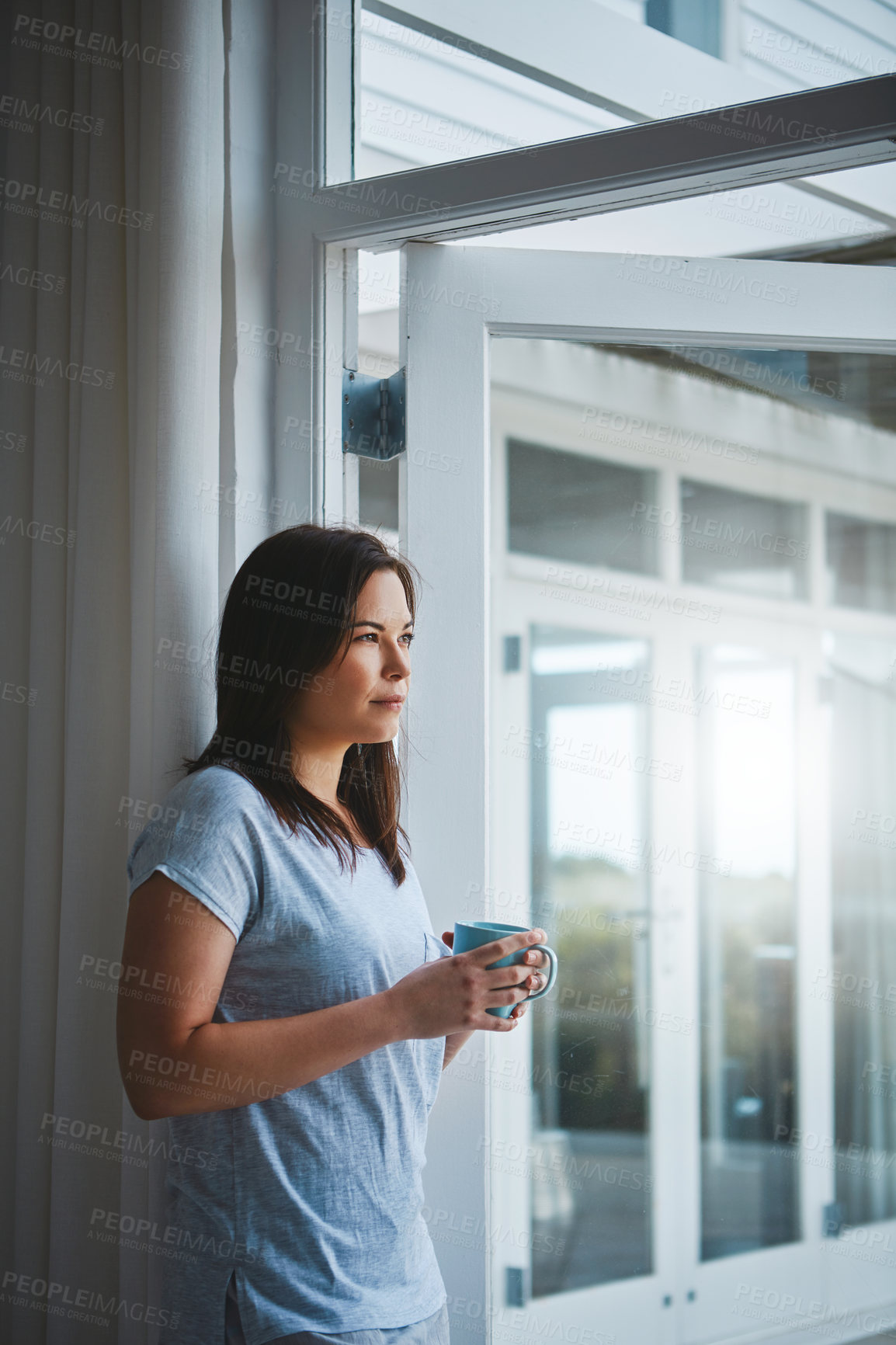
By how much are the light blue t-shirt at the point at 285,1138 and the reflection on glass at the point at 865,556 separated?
105 cm

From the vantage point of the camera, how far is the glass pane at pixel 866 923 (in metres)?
1.57

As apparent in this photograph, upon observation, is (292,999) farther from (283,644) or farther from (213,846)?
(283,644)

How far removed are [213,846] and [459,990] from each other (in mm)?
252

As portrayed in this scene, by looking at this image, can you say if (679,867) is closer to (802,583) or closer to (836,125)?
(802,583)

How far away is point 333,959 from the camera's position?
966 mm

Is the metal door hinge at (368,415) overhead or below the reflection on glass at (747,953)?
overhead

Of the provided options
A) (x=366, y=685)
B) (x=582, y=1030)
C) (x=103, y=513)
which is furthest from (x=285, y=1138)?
(x=103, y=513)

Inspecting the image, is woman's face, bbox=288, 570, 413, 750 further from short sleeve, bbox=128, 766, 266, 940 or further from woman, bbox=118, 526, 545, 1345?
short sleeve, bbox=128, 766, 266, 940

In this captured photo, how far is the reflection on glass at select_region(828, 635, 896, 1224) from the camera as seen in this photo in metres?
1.57

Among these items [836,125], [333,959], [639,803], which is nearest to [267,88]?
[836,125]

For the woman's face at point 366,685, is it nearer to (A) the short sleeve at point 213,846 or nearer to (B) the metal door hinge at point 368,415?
(A) the short sleeve at point 213,846

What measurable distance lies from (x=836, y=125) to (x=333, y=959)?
1011 mm

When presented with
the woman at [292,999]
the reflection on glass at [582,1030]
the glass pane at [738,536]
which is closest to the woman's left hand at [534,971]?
the woman at [292,999]

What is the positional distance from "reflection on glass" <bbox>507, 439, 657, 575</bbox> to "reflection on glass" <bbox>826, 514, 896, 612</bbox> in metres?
0.42
